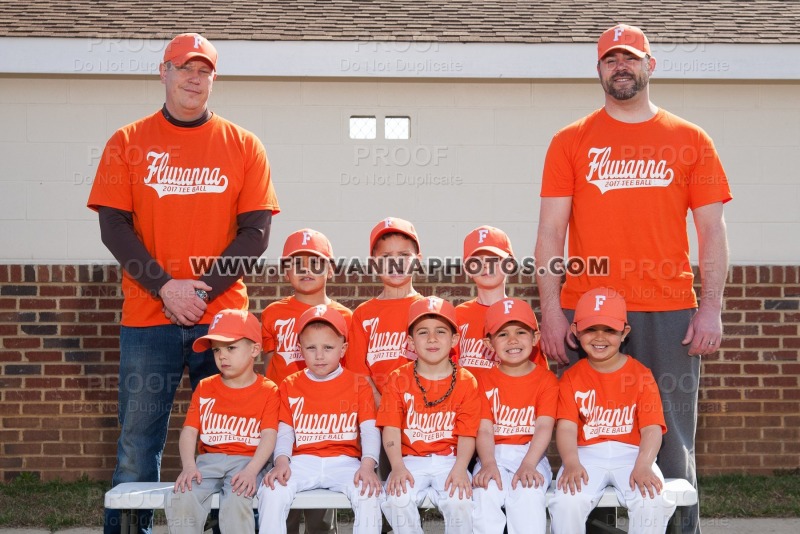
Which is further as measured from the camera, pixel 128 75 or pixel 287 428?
pixel 128 75

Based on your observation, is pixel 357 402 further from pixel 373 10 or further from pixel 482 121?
pixel 373 10

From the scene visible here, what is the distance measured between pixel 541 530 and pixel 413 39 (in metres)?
3.86

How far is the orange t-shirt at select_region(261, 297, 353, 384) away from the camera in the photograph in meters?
4.74

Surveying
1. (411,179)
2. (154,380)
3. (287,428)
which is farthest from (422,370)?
(411,179)

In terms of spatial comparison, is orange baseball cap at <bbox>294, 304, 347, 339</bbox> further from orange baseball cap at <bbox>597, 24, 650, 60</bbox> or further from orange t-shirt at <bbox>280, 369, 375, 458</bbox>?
orange baseball cap at <bbox>597, 24, 650, 60</bbox>

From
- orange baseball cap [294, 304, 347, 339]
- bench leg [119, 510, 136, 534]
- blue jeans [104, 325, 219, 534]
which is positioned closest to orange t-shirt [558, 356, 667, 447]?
orange baseball cap [294, 304, 347, 339]

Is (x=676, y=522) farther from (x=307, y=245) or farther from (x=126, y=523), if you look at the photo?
(x=126, y=523)

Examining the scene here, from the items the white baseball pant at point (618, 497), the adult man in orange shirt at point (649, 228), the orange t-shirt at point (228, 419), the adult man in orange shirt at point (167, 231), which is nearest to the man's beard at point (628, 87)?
the adult man in orange shirt at point (649, 228)

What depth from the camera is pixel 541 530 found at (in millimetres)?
3984

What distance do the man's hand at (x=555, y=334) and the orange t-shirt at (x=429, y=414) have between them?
1.27ft

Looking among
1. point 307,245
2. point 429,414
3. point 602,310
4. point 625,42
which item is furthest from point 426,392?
point 625,42

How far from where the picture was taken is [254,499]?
13.3 ft

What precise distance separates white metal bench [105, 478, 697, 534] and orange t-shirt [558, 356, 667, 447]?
26cm

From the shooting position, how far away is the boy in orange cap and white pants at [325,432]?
4.01 metres
